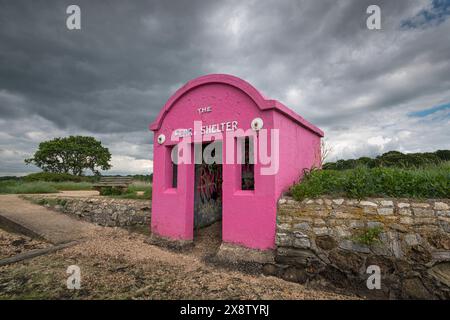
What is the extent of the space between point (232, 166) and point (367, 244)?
283 centimetres

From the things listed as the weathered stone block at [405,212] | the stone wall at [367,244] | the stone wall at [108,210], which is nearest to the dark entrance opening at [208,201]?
the stone wall at [108,210]

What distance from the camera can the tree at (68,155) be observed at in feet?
84.8

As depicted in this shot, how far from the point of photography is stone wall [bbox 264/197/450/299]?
3828mm

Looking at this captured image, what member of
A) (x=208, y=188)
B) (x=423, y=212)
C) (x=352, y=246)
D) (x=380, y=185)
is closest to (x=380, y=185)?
(x=380, y=185)

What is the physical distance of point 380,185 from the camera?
15.4 feet

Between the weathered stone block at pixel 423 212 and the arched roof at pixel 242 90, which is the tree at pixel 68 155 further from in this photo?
the weathered stone block at pixel 423 212

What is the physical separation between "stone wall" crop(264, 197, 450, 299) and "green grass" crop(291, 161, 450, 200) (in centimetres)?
19

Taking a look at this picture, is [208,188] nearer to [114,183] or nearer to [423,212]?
[423,212]

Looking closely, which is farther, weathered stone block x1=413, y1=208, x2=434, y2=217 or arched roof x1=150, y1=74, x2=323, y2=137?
arched roof x1=150, y1=74, x2=323, y2=137

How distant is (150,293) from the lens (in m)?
3.88

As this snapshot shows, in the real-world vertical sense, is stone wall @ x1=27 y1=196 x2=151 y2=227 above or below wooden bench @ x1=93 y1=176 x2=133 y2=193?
below

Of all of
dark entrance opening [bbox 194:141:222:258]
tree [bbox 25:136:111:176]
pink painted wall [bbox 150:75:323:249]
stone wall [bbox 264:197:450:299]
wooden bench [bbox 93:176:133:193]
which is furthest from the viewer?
tree [bbox 25:136:111:176]

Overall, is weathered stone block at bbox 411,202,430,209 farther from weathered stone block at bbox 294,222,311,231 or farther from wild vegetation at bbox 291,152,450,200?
weathered stone block at bbox 294,222,311,231

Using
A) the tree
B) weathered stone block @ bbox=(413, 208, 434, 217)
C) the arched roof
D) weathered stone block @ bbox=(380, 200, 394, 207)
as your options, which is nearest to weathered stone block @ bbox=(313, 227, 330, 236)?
weathered stone block @ bbox=(380, 200, 394, 207)
